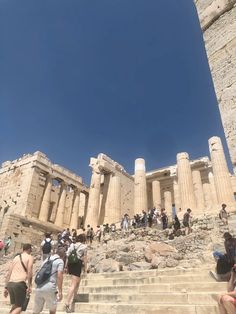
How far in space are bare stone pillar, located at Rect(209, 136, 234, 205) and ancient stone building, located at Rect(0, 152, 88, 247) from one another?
17.5 metres

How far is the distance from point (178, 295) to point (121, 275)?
333cm

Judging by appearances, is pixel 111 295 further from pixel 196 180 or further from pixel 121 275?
pixel 196 180

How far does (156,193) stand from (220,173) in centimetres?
1094

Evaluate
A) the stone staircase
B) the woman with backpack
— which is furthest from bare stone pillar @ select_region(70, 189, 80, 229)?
the woman with backpack

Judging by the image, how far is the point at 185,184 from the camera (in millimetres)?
26891

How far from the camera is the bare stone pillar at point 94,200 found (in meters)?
29.0

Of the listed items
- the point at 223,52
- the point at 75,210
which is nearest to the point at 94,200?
the point at 75,210

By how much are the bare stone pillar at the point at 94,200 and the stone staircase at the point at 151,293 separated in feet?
66.3

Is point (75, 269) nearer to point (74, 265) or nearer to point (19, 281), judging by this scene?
point (74, 265)

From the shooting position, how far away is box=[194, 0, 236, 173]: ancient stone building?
443 centimetres

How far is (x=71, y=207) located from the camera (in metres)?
38.1

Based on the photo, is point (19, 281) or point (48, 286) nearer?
point (19, 281)

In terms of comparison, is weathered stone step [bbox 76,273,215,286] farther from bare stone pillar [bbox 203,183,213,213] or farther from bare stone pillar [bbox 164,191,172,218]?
bare stone pillar [bbox 164,191,172,218]

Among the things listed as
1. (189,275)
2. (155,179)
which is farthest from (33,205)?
(189,275)
